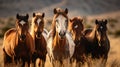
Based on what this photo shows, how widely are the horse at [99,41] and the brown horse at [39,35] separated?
166 cm

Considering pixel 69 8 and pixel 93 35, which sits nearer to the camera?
pixel 93 35

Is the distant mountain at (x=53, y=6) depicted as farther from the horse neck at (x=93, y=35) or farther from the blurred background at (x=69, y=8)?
the horse neck at (x=93, y=35)

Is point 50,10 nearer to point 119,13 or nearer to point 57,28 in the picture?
point 119,13

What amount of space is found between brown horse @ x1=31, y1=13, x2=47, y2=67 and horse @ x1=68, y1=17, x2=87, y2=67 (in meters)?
1.02

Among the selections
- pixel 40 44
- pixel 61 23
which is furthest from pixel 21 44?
pixel 61 23

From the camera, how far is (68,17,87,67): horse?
13.5m

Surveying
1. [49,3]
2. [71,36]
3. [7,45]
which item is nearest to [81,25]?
[71,36]

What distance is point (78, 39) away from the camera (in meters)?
13.5

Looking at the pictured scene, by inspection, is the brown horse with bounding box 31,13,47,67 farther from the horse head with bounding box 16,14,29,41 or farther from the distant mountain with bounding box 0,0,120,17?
the distant mountain with bounding box 0,0,120,17

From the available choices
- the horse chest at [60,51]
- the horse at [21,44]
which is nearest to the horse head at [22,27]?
the horse at [21,44]

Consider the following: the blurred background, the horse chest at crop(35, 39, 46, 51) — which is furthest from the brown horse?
the blurred background

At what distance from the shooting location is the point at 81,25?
13.6m

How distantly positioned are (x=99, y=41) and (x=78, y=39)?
690mm

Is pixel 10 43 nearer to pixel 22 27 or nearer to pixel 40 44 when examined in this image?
pixel 40 44
